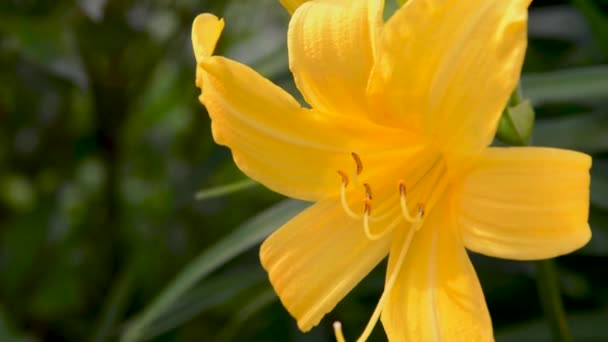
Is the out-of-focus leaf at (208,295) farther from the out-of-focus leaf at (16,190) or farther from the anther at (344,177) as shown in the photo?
the out-of-focus leaf at (16,190)

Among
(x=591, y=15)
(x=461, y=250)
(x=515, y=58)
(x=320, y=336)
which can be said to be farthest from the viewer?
(x=320, y=336)

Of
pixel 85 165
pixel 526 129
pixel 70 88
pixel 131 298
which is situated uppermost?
pixel 526 129

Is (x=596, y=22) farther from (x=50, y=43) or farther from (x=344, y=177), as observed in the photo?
(x=50, y=43)

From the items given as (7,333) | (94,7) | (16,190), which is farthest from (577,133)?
(16,190)

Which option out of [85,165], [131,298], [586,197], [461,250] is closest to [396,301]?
[461,250]

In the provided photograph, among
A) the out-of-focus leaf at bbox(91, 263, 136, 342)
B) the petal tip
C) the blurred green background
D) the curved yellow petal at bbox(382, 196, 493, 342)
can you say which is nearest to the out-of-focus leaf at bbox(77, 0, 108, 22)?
the blurred green background

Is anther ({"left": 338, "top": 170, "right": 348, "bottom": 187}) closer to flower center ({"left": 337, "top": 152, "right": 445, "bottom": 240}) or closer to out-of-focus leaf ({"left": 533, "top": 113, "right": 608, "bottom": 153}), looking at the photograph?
flower center ({"left": 337, "top": 152, "right": 445, "bottom": 240})

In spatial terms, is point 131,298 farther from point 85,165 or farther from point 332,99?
point 332,99
